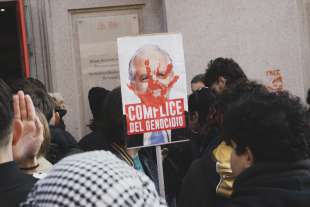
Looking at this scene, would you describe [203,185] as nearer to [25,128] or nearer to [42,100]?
[25,128]

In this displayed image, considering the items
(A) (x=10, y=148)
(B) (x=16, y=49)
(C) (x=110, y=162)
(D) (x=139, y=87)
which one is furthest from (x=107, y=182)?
(B) (x=16, y=49)

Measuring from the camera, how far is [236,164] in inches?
101

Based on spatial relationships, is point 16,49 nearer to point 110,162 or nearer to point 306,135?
point 306,135

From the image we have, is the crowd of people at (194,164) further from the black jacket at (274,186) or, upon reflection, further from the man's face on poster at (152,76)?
the man's face on poster at (152,76)

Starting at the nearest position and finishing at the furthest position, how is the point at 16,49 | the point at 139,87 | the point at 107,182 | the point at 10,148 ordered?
the point at 107,182, the point at 10,148, the point at 139,87, the point at 16,49

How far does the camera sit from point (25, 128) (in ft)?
7.60

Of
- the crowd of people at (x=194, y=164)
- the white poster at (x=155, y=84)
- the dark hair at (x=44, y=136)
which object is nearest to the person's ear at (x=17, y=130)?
the crowd of people at (x=194, y=164)

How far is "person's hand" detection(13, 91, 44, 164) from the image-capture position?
2.27 metres

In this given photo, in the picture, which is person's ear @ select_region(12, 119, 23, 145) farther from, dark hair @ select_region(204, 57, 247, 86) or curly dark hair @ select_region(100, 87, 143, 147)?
dark hair @ select_region(204, 57, 247, 86)

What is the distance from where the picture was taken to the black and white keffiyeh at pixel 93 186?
150 centimetres

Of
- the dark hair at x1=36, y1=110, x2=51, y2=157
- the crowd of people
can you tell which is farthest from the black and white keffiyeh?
the dark hair at x1=36, y1=110, x2=51, y2=157

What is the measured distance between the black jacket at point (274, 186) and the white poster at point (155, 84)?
2043 mm

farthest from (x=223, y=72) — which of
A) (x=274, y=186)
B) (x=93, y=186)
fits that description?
→ (x=93, y=186)

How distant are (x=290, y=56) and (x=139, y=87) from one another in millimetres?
3604
